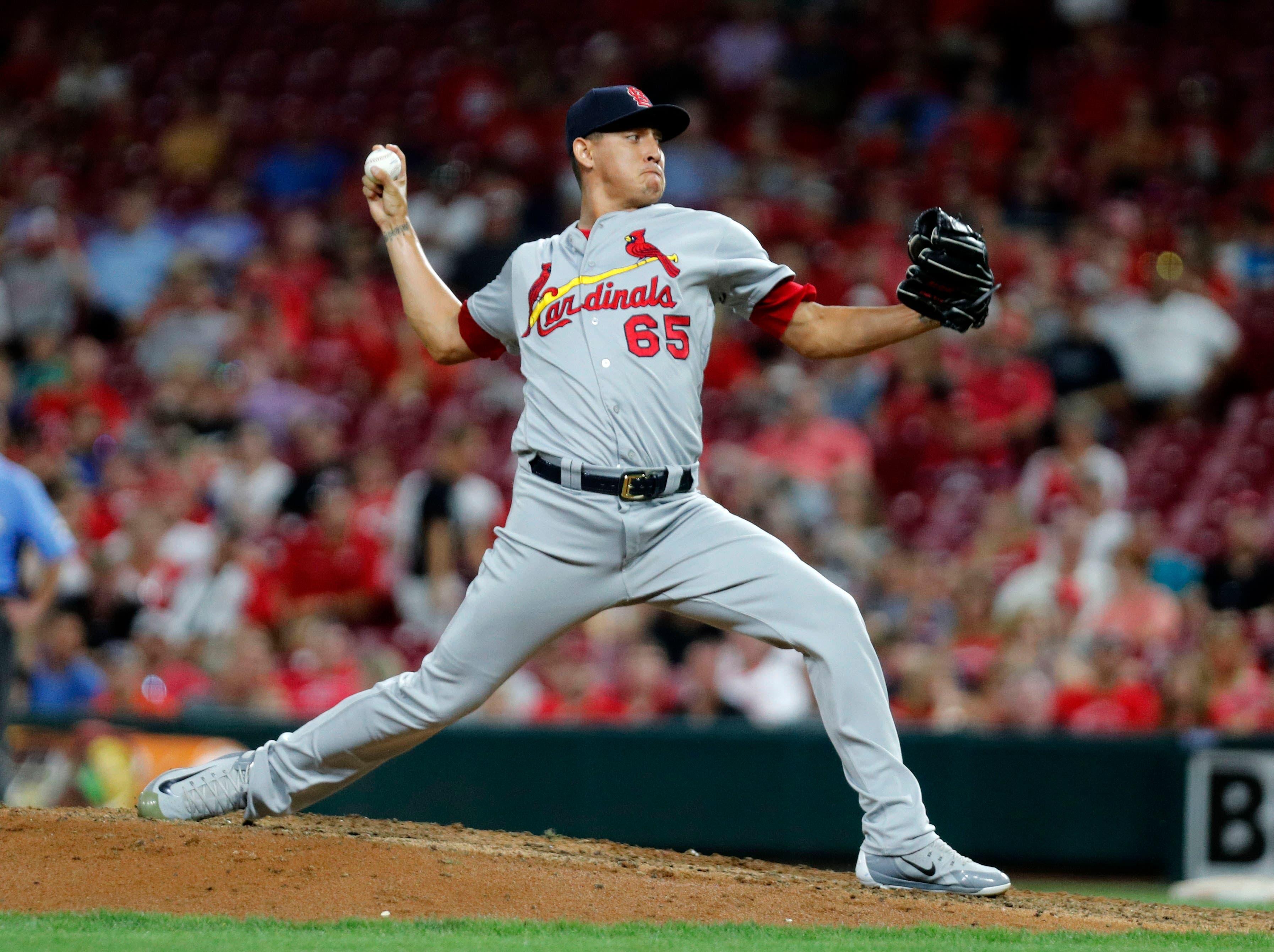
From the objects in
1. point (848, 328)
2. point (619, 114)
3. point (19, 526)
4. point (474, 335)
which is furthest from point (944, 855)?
point (19, 526)

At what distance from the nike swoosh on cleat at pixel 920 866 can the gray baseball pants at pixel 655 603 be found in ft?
0.09

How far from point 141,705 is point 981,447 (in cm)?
467

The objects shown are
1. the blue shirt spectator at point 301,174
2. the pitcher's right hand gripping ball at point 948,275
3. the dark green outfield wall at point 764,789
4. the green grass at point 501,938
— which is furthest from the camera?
the blue shirt spectator at point 301,174

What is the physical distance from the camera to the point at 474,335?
14.8 ft

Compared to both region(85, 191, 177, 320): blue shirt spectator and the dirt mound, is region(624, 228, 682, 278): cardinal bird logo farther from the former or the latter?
region(85, 191, 177, 320): blue shirt spectator

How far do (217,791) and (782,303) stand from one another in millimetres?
1969

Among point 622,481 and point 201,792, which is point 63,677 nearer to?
point 201,792

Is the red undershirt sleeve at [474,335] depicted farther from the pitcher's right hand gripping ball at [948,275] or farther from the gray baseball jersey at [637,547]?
the pitcher's right hand gripping ball at [948,275]

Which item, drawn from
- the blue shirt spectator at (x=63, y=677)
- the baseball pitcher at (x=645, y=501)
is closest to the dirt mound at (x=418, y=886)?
the baseball pitcher at (x=645, y=501)

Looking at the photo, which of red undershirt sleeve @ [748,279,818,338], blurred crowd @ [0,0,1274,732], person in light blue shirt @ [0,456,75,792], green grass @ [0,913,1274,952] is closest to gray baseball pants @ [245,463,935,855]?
green grass @ [0,913,1274,952]

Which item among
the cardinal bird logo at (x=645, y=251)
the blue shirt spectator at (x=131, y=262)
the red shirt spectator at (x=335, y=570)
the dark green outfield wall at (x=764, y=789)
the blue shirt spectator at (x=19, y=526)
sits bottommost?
the dark green outfield wall at (x=764, y=789)

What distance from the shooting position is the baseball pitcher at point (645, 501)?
4.10 m

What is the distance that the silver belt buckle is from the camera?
13.4 ft

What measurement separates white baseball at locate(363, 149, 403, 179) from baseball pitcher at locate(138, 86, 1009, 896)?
0.46m
